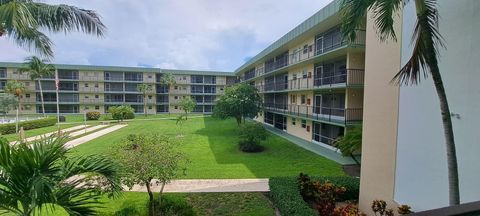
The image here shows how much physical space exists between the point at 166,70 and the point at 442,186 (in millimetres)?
60489

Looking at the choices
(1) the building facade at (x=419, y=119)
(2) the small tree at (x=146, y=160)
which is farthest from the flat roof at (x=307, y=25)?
(2) the small tree at (x=146, y=160)

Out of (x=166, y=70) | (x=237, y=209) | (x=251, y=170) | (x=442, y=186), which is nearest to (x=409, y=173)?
(x=442, y=186)

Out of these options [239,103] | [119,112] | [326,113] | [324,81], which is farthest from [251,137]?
[119,112]

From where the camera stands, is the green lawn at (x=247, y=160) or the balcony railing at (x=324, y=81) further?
the balcony railing at (x=324, y=81)

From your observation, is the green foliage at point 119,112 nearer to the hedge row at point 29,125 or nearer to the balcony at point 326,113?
the hedge row at point 29,125

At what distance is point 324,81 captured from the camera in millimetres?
20047

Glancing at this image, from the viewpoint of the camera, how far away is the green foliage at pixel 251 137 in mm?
19375

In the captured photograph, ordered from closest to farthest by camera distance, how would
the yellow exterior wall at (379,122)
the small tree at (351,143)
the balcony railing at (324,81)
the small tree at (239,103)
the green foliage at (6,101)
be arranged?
the yellow exterior wall at (379,122)
the small tree at (351,143)
the balcony railing at (324,81)
the small tree at (239,103)
the green foliage at (6,101)

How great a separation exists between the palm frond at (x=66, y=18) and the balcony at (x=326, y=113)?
14.9 metres

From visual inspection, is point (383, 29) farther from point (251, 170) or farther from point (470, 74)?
point (251, 170)

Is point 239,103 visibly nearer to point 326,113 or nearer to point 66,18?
point 326,113

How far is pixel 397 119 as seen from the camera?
→ 7.14 metres

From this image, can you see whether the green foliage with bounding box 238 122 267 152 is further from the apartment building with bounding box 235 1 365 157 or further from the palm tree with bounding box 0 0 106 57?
the palm tree with bounding box 0 0 106 57

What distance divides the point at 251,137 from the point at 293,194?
1113cm
